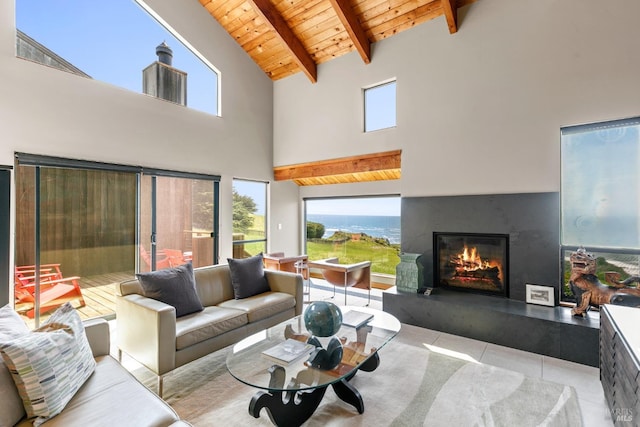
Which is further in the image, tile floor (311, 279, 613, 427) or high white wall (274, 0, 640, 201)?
high white wall (274, 0, 640, 201)

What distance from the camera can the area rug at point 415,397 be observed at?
6.91 feet

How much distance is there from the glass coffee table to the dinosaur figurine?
6.56 ft

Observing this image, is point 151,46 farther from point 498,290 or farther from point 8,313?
point 498,290

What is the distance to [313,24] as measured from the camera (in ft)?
16.0

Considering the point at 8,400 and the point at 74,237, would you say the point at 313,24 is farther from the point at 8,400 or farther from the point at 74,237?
the point at 8,400

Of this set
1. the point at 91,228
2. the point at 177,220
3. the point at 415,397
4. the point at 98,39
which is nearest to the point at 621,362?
the point at 415,397

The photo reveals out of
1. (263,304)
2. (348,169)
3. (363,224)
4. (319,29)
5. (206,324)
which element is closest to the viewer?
(206,324)

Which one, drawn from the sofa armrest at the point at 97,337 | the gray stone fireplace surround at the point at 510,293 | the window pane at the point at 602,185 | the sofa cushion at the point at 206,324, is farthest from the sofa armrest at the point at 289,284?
the window pane at the point at 602,185

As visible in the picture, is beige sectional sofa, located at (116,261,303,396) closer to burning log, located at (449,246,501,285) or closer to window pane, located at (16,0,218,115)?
burning log, located at (449,246,501,285)

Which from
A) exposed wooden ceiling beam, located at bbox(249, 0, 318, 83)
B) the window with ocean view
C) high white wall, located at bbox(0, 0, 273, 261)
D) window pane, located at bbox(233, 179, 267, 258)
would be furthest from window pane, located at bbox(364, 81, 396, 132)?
window pane, located at bbox(233, 179, 267, 258)

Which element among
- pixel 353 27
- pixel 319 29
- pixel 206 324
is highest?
pixel 319 29

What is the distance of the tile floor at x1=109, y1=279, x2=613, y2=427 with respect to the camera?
2.22m

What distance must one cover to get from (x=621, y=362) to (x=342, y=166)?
405cm

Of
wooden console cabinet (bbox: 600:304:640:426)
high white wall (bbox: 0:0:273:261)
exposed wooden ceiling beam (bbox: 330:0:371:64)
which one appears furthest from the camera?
exposed wooden ceiling beam (bbox: 330:0:371:64)
